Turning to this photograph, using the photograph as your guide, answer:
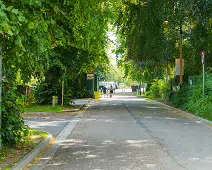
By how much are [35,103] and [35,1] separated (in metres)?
19.8

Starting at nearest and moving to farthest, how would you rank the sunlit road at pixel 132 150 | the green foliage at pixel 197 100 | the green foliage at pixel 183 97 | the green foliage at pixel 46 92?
1. the sunlit road at pixel 132 150
2. the green foliage at pixel 197 100
3. the green foliage at pixel 183 97
4. the green foliage at pixel 46 92

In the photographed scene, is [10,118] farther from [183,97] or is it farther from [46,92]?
[183,97]

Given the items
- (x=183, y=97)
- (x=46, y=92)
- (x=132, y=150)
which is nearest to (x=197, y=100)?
(x=183, y=97)

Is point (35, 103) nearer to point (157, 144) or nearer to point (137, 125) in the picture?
point (137, 125)

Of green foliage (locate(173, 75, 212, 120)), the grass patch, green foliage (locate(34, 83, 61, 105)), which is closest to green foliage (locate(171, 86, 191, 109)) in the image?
green foliage (locate(173, 75, 212, 120))

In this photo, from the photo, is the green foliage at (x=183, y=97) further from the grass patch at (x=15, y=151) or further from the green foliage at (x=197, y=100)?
the grass patch at (x=15, y=151)

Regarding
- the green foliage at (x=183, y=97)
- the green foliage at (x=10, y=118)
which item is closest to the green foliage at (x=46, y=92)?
the green foliage at (x=183, y=97)

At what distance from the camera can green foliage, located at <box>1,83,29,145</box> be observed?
836 centimetres

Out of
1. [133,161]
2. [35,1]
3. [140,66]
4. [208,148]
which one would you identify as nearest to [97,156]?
[133,161]

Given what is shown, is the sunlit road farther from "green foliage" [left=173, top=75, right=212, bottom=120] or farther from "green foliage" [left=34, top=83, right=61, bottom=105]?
"green foliage" [left=34, top=83, right=61, bottom=105]

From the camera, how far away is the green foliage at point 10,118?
8.36m

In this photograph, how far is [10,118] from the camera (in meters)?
8.34

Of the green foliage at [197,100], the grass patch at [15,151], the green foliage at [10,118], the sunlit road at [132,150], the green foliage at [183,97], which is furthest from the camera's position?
the green foliage at [183,97]

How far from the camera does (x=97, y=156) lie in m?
8.39
